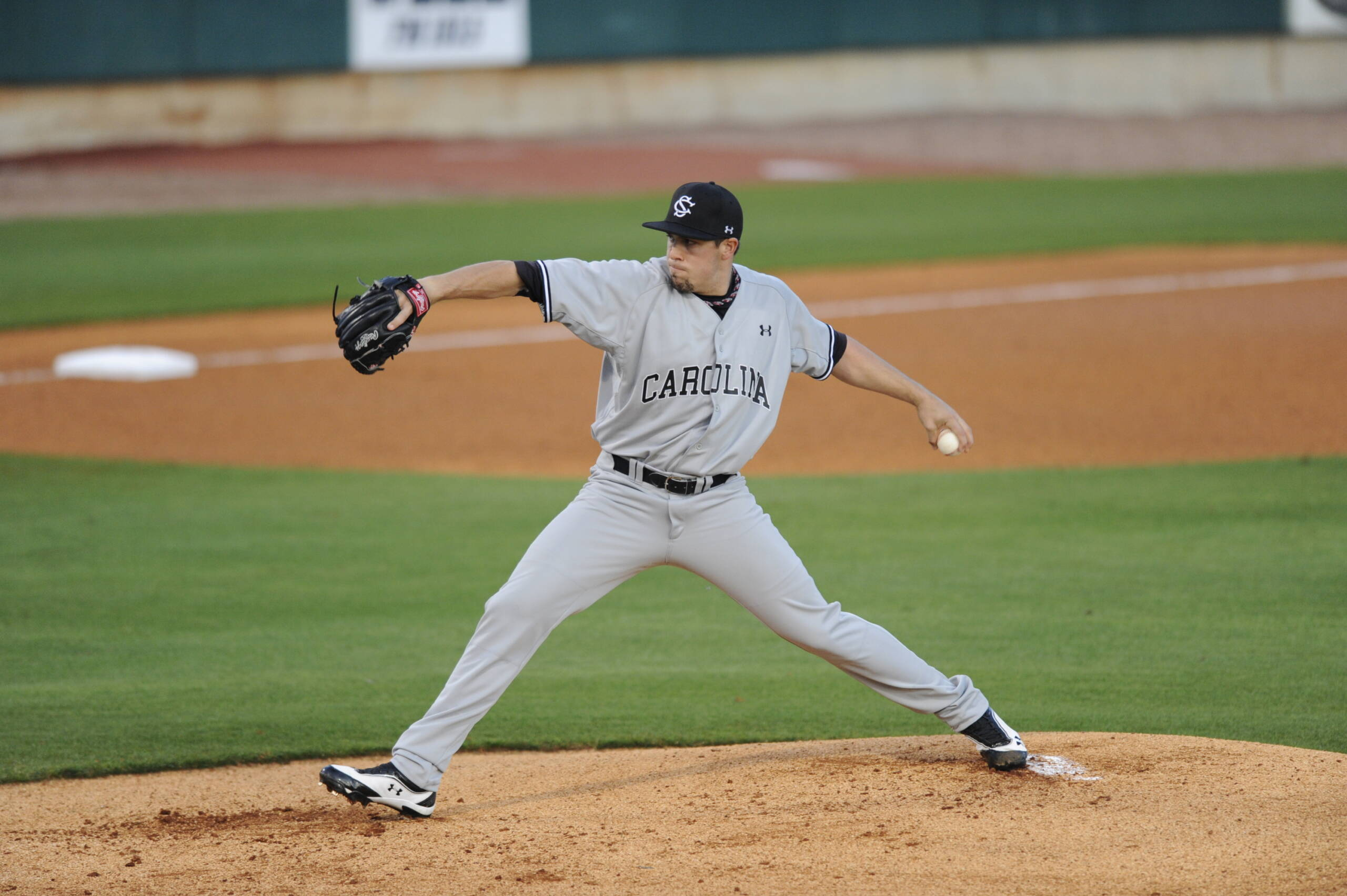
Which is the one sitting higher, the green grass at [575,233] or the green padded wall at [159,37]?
the green padded wall at [159,37]

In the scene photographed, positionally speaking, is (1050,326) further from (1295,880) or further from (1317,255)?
(1295,880)

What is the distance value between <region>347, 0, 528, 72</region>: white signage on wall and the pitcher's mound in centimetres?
2191

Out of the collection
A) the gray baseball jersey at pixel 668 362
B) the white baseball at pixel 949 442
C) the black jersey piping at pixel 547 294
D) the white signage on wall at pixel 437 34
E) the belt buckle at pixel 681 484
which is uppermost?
the white signage on wall at pixel 437 34

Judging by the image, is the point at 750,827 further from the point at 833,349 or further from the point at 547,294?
the point at 547,294

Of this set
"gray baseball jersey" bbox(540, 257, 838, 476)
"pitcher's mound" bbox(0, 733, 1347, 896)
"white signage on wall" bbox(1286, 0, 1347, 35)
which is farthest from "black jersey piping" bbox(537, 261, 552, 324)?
"white signage on wall" bbox(1286, 0, 1347, 35)

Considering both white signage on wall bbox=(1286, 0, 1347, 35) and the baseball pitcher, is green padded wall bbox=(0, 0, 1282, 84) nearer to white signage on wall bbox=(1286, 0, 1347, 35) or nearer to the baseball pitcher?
white signage on wall bbox=(1286, 0, 1347, 35)

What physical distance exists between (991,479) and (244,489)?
4380mm

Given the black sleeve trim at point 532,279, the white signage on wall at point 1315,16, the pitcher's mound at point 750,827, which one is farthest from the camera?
the white signage on wall at point 1315,16

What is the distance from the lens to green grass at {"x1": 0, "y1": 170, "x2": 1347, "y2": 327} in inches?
620

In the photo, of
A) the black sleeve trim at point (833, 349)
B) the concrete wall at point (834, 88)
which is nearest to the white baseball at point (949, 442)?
the black sleeve trim at point (833, 349)

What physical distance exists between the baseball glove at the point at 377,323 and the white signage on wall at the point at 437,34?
22411 millimetres

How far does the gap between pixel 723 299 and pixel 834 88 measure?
23.5 m

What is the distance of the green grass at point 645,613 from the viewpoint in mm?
5246

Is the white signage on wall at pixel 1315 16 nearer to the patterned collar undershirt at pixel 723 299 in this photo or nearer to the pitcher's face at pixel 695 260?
the patterned collar undershirt at pixel 723 299
